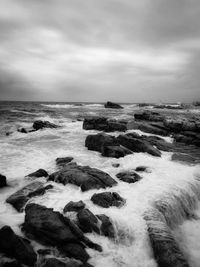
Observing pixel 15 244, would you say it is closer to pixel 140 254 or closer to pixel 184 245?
pixel 140 254

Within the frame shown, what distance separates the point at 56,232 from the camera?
523 cm

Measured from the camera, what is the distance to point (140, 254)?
551 centimetres

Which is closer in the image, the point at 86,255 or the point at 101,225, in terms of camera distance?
the point at 86,255

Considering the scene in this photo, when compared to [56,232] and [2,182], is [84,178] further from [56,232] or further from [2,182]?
[56,232]

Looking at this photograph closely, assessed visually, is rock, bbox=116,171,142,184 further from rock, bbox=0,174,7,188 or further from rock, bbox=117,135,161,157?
rock, bbox=0,174,7,188

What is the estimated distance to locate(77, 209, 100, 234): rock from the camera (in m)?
5.91

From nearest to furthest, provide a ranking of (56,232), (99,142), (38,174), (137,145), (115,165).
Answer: (56,232)
(38,174)
(115,165)
(137,145)
(99,142)

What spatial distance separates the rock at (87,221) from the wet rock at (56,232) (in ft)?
1.23

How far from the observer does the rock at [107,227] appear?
5941 millimetres

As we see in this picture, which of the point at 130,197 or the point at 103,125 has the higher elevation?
the point at 103,125

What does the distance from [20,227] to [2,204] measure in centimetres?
176

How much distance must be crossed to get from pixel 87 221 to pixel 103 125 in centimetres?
1675

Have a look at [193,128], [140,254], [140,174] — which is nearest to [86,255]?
[140,254]

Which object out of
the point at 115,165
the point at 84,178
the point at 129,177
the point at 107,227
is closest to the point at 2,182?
the point at 84,178
